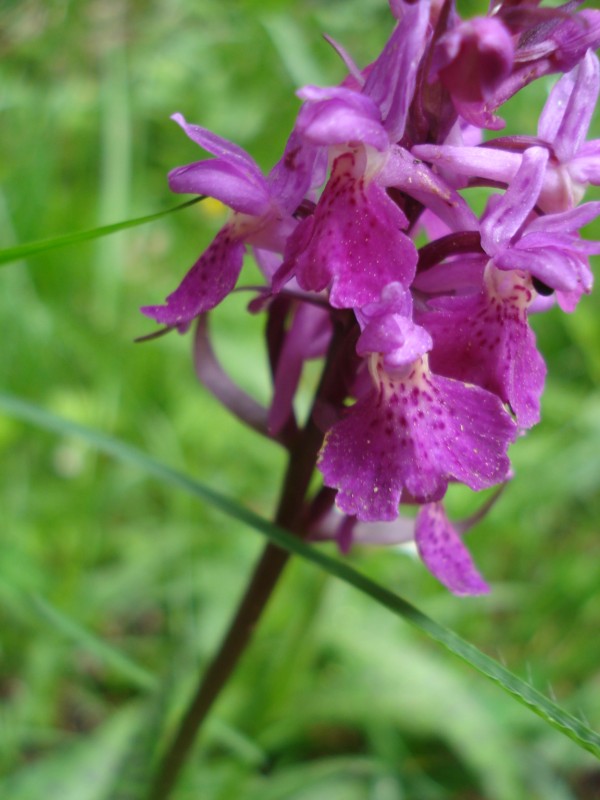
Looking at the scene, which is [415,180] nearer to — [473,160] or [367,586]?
[473,160]

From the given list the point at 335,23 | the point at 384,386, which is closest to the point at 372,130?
the point at 384,386

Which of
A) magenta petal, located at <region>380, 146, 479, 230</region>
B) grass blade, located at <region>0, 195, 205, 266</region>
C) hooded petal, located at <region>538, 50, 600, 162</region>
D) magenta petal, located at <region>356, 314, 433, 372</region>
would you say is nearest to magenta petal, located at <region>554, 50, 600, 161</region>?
hooded petal, located at <region>538, 50, 600, 162</region>

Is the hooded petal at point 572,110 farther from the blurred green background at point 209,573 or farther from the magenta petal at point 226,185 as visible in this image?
the blurred green background at point 209,573

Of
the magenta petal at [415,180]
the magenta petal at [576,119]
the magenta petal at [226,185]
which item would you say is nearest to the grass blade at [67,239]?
the magenta petal at [226,185]

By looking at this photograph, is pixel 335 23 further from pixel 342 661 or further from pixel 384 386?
pixel 384 386

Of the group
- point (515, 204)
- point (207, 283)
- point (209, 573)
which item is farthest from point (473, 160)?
point (209, 573)

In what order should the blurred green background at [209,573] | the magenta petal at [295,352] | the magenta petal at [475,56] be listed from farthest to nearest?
the blurred green background at [209,573] → the magenta petal at [295,352] → the magenta petal at [475,56]

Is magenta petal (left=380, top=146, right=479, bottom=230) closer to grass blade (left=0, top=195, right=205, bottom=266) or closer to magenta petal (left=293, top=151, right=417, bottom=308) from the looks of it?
magenta petal (left=293, top=151, right=417, bottom=308)
